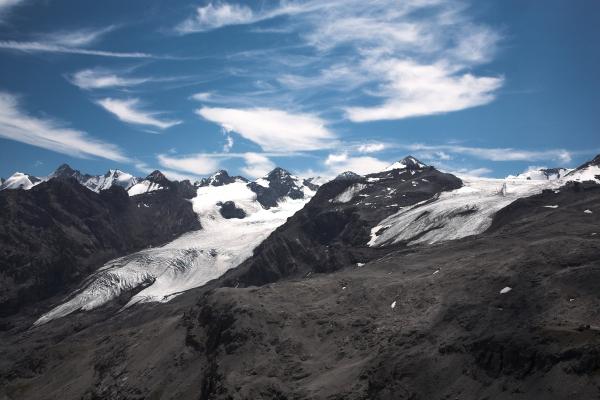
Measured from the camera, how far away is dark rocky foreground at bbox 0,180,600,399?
52188 mm

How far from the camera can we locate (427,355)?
59.5m

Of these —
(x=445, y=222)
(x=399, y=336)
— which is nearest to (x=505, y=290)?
(x=399, y=336)

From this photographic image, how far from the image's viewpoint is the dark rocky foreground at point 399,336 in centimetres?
5219

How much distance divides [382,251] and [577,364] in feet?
387

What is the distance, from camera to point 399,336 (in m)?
66.6

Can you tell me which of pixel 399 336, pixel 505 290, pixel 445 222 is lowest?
pixel 399 336

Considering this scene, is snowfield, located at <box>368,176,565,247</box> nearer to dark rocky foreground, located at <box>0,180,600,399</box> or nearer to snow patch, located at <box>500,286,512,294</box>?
dark rocky foreground, located at <box>0,180,600,399</box>

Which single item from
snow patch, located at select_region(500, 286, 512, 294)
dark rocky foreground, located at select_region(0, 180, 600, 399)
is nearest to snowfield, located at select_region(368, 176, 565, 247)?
dark rocky foreground, located at select_region(0, 180, 600, 399)

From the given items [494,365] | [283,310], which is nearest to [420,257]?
[283,310]

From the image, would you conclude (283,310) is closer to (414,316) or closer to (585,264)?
(414,316)

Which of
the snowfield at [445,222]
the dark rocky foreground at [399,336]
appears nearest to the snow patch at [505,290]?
the dark rocky foreground at [399,336]

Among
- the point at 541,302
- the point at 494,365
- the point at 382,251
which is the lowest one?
the point at 494,365

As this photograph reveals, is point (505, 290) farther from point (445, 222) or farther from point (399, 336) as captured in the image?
point (445, 222)

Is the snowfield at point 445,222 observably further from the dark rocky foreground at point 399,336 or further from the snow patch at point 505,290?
the snow patch at point 505,290
